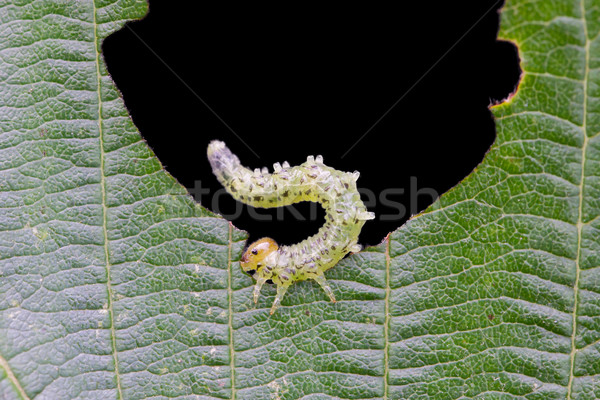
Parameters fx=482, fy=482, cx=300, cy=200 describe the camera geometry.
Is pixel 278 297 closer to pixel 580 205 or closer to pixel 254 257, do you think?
pixel 254 257

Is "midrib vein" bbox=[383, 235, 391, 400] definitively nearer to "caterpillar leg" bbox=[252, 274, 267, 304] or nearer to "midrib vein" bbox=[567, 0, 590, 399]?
"caterpillar leg" bbox=[252, 274, 267, 304]

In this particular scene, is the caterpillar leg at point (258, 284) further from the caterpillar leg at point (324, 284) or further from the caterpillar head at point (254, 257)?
the caterpillar leg at point (324, 284)

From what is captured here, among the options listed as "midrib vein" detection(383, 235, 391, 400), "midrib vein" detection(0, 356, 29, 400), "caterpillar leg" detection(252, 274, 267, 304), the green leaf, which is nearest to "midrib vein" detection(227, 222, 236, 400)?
the green leaf

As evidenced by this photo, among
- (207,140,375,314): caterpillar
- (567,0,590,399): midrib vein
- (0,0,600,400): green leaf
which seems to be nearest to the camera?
(567,0,590,399): midrib vein

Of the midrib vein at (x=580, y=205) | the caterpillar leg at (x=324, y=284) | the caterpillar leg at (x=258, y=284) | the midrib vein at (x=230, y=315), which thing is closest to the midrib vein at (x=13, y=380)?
the midrib vein at (x=230, y=315)

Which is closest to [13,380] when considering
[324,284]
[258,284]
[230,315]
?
[230,315]

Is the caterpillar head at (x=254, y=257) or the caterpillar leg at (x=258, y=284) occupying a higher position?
the caterpillar head at (x=254, y=257)
